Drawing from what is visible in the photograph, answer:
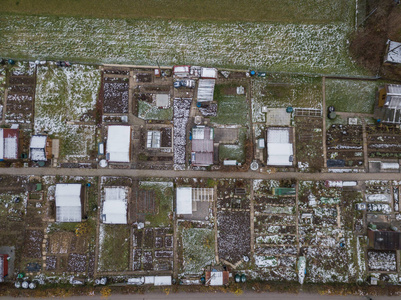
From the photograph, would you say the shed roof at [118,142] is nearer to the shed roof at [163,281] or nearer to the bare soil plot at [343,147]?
the shed roof at [163,281]

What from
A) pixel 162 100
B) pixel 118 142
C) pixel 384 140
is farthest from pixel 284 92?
pixel 118 142

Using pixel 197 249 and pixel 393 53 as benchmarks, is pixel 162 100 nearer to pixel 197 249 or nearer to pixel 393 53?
pixel 197 249

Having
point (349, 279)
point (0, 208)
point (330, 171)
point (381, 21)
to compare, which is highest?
point (381, 21)

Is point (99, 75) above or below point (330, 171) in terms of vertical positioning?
above

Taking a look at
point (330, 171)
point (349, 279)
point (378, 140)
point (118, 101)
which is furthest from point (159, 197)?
point (378, 140)

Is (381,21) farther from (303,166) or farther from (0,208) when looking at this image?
(0,208)

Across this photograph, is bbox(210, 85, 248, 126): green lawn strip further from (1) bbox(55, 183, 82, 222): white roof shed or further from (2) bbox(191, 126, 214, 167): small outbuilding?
(1) bbox(55, 183, 82, 222): white roof shed

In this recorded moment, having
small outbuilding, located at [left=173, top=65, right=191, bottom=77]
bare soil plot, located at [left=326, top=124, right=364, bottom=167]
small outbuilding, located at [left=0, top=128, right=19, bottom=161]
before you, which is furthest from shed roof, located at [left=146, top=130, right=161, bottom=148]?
bare soil plot, located at [left=326, top=124, right=364, bottom=167]
